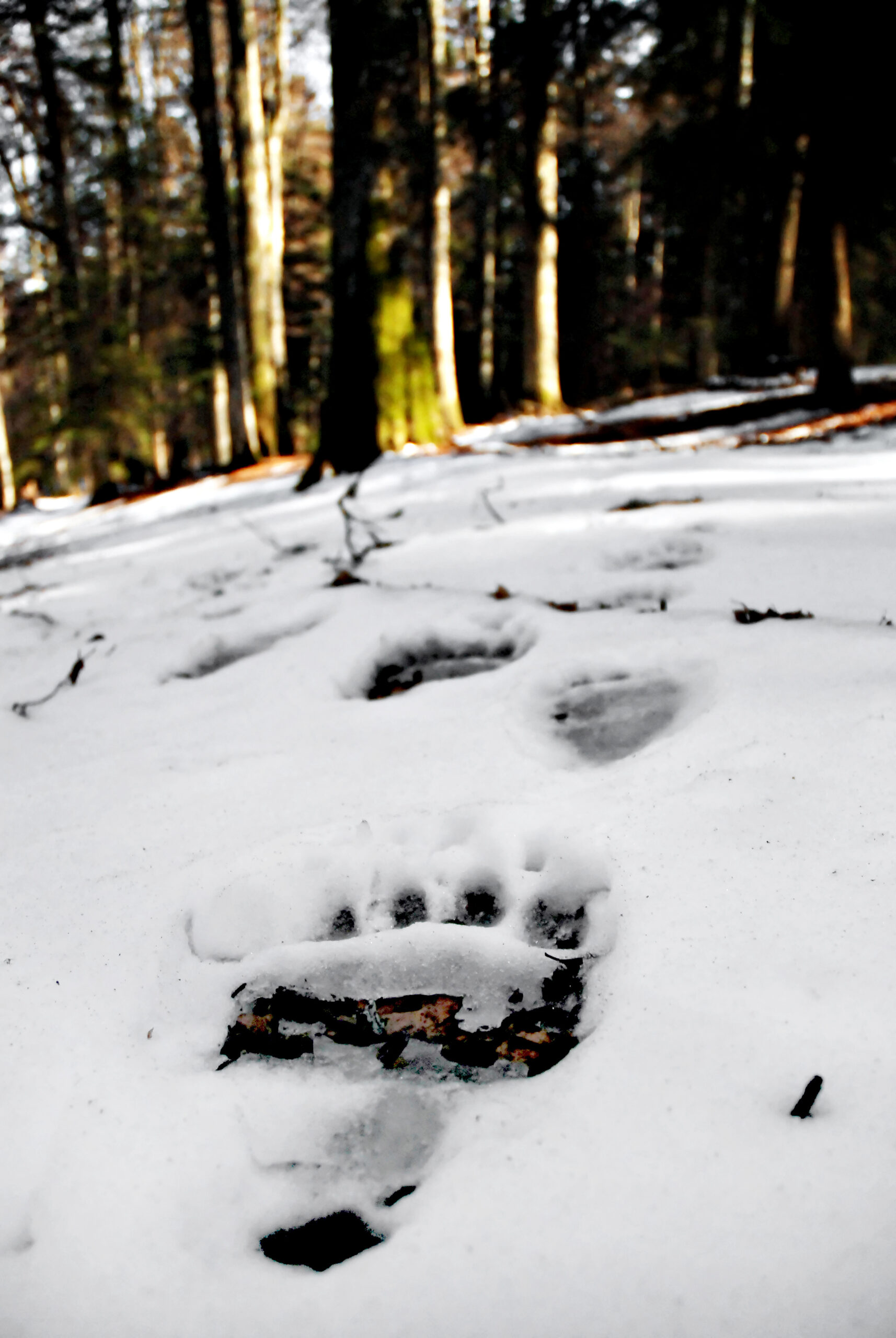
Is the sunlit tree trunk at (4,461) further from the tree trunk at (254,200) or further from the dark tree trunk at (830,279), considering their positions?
the dark tree trunk at (830,279)

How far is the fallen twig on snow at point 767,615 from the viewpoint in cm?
178

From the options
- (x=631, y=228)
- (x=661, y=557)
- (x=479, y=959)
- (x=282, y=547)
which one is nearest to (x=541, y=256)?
(x=282, y=547)

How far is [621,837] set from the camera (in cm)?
119

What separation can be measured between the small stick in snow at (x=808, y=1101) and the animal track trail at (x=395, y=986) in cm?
25

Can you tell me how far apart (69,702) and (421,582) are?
112 cm

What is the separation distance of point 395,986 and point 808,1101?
20.7 inches

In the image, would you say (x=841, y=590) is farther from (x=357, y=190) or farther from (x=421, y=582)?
(x=357, y=190)

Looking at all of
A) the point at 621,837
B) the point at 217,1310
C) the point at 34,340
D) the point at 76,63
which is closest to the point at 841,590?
the point at 621,837

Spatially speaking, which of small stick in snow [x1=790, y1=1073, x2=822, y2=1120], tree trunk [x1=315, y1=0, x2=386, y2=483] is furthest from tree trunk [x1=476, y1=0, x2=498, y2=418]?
small stick in snow [x1=790, y1=1073, x2=822, y2=1120]

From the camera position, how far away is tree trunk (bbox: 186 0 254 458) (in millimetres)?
9219

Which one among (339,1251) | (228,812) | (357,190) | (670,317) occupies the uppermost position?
(670,317)

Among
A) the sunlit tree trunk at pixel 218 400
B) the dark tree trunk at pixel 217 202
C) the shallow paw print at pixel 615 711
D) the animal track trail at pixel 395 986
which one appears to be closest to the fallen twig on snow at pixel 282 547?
the shallow paw print at pixel 615 711

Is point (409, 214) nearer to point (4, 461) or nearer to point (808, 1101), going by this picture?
point (4, 461)

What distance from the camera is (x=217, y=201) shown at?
9.48 metres
